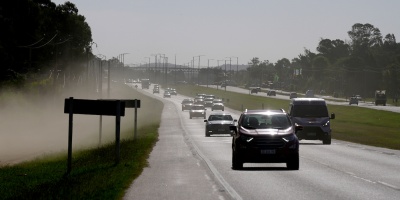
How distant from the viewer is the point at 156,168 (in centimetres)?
2947

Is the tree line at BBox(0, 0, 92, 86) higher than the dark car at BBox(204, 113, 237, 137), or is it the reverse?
the tree line at BBox(0, 0, 92, 86)

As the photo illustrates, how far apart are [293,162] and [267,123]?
5.35 ft

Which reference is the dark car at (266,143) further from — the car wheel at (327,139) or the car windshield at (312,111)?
the car wheel at (327,139)

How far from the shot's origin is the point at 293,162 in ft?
91.7

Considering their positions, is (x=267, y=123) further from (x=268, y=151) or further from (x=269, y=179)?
(x=269, y=179)

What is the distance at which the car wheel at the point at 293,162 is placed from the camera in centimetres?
2766

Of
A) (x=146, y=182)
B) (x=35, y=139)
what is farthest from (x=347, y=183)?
(x=35, y=139)

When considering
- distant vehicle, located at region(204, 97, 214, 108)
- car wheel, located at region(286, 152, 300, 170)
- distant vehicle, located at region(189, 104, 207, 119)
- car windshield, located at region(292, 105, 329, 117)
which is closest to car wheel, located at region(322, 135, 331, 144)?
car windshield, located at region(292, 105, 329, 117)

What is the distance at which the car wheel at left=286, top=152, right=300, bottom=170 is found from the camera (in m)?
27.7

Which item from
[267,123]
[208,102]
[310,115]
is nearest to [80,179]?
[267,123]

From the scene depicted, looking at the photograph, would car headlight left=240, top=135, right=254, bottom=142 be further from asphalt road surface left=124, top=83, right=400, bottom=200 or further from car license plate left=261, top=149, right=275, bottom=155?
asphalt road surface left=124, top=83, right=400, bottom=200

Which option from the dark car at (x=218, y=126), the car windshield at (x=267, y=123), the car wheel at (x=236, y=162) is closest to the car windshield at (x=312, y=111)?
the dark car at (x=218, y=126)

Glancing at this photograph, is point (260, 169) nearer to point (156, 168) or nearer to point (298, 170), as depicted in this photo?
point (298, 170)

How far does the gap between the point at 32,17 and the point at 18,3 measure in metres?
3.85
